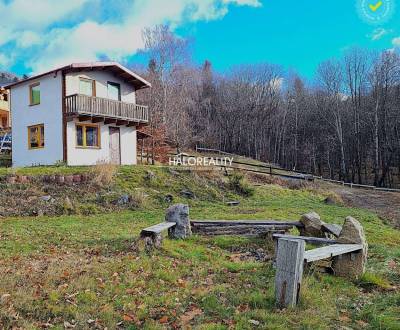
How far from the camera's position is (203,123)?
5616cm

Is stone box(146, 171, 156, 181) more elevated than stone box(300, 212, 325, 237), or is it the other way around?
stone box(146, 171, 156, 181)

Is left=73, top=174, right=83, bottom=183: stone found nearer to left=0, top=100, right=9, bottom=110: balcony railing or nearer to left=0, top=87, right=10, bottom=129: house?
left=0, top=87, right=10, bottom=129: house

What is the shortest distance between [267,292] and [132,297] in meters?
1.81

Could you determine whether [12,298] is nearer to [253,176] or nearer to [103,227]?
[103,227]

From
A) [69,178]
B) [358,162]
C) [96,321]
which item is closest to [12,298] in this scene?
[96,321]

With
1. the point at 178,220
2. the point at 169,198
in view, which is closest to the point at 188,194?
the point at 169,198

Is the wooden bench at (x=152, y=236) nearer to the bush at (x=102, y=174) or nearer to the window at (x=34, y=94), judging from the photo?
the bush at (x=102, y=174)

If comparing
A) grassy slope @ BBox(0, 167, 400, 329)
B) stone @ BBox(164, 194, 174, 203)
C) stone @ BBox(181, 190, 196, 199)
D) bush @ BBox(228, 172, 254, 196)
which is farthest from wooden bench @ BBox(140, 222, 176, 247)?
bush @ BBox(228, 172, 254, 196)

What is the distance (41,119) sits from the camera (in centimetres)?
2128

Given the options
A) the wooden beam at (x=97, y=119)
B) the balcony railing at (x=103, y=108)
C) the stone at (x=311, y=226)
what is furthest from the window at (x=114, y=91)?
the stone at (x=311, y=226)

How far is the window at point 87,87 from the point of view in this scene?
21156 millimetres

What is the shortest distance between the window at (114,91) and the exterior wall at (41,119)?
10.8 ft

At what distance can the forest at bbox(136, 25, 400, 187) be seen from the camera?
3803cm

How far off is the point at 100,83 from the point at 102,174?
27.8 ft
